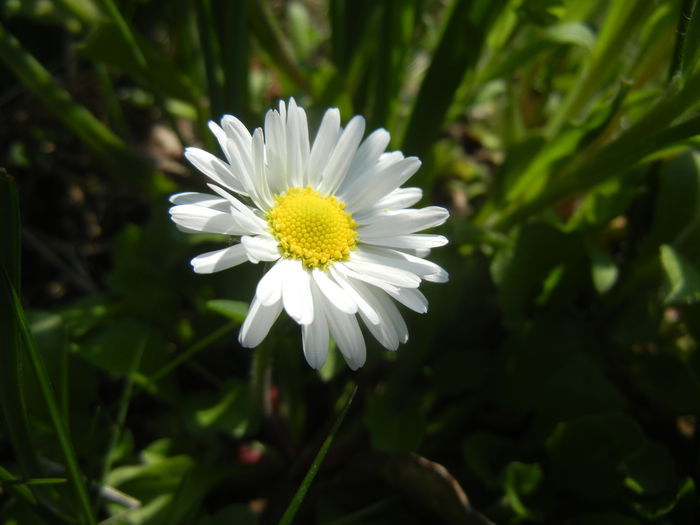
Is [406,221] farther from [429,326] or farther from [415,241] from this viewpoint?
[429,326]

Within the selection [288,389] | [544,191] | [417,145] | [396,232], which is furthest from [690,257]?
[288,389]

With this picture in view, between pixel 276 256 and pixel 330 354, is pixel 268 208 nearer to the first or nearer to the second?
pixel 276 256

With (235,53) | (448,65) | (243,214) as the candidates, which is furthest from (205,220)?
(448,65)

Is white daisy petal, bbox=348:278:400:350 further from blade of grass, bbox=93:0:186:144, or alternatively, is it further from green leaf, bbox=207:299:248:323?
blade of grass, bbox=93:0:186:144

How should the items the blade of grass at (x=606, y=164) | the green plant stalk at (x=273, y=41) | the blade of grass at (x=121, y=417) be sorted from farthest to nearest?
the green plant stalk at (x=273, y=41) → the blade of grass at (x=121, y=417) → the blade of grass at (x=606, y=164)

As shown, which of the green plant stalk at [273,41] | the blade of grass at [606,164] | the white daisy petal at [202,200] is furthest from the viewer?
the green plant stalk at [273,41]

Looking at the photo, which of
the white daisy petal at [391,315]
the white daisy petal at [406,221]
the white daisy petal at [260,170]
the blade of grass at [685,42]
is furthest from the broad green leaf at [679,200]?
the white daisy petal at [260,170]

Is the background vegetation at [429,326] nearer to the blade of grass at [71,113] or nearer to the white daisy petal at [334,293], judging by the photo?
the blade of grass at [71,113]
